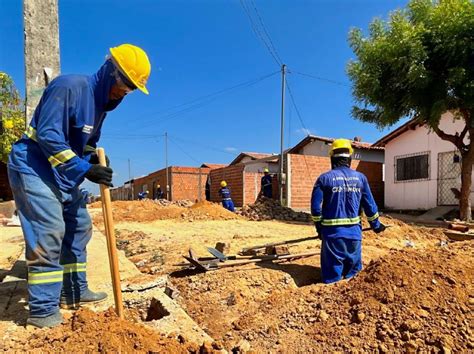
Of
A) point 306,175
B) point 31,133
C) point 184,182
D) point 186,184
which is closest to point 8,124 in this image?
point 31,133

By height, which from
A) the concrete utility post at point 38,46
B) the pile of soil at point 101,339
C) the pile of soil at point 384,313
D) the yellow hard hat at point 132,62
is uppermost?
the concrete utility post at point 38,46

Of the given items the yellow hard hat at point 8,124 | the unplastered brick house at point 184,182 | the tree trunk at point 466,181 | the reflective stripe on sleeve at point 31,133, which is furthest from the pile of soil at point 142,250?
the unplastered brick house at point 184,182

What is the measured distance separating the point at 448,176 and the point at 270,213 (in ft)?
24.5

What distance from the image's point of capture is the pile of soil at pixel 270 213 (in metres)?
13.4

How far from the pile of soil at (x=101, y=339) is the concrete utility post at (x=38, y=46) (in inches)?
88.6

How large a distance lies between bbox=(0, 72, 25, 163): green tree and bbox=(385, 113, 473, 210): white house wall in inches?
586

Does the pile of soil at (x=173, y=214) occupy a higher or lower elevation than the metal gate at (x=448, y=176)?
lower

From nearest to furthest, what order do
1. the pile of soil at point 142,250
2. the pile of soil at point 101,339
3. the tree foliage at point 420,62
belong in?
the pile of soil at point 101,339 < the pile of soil at point 142,250 < the tree foliage at point 420,62

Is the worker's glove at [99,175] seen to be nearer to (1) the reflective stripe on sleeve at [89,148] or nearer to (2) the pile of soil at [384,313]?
(1) the reflective stripe on sleeve at [89,148]

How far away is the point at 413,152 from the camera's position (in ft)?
52.8

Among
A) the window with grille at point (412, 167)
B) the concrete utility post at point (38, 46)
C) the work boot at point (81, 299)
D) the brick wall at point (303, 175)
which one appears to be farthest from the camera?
the brick wall at point (303, 175)

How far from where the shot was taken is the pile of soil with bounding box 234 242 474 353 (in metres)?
2.45

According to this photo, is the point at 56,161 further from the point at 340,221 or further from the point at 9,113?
the point at 9,113

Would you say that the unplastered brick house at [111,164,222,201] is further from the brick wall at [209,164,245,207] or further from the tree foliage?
the tree foliage
